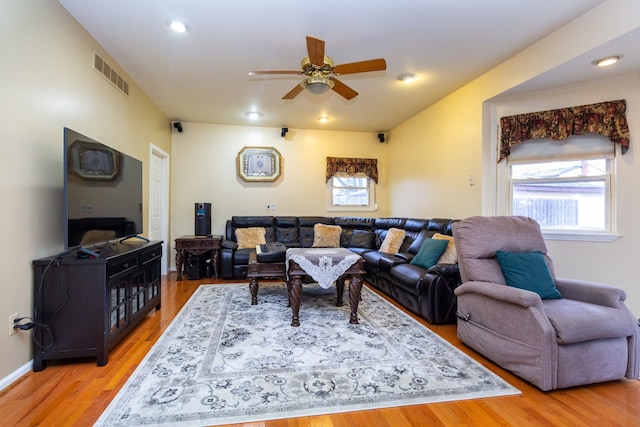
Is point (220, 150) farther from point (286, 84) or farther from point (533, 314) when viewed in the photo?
point (533, 314)

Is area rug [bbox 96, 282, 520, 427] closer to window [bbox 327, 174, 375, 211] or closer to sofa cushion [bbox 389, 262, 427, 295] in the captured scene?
sofa cushion [bbox 389, 262, 427, 295]

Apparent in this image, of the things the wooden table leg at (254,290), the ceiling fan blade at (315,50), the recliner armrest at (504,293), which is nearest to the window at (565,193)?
the recliner armrest at (504,293)

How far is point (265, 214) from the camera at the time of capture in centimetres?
567

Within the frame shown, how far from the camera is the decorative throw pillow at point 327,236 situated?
5191mm

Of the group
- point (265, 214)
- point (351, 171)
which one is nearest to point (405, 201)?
point (351, 171)

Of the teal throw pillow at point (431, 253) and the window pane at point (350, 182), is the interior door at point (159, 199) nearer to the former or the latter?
the window pane at point (350, 182)

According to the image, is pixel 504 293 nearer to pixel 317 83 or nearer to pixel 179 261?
pixel 317 83

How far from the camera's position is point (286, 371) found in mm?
1991

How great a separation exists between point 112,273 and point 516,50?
13.5 feet

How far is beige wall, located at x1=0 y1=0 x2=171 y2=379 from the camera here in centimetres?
180

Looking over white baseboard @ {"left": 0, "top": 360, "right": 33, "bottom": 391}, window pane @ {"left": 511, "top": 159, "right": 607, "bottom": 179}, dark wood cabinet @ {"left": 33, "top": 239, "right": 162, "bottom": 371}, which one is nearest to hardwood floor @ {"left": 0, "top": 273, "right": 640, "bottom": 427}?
white baseboard @ {"left": 0, "top": 360, "right": 33, "bottom": 391}

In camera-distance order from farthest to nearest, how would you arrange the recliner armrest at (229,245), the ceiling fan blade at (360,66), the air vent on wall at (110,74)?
the recliner armrest at (229,245)
the air vent on wall at (110,74)
the ceiling fan blade at (360,66)

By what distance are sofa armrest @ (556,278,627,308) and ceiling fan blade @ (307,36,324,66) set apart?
256 cm

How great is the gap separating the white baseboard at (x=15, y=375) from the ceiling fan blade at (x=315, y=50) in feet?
9.47
